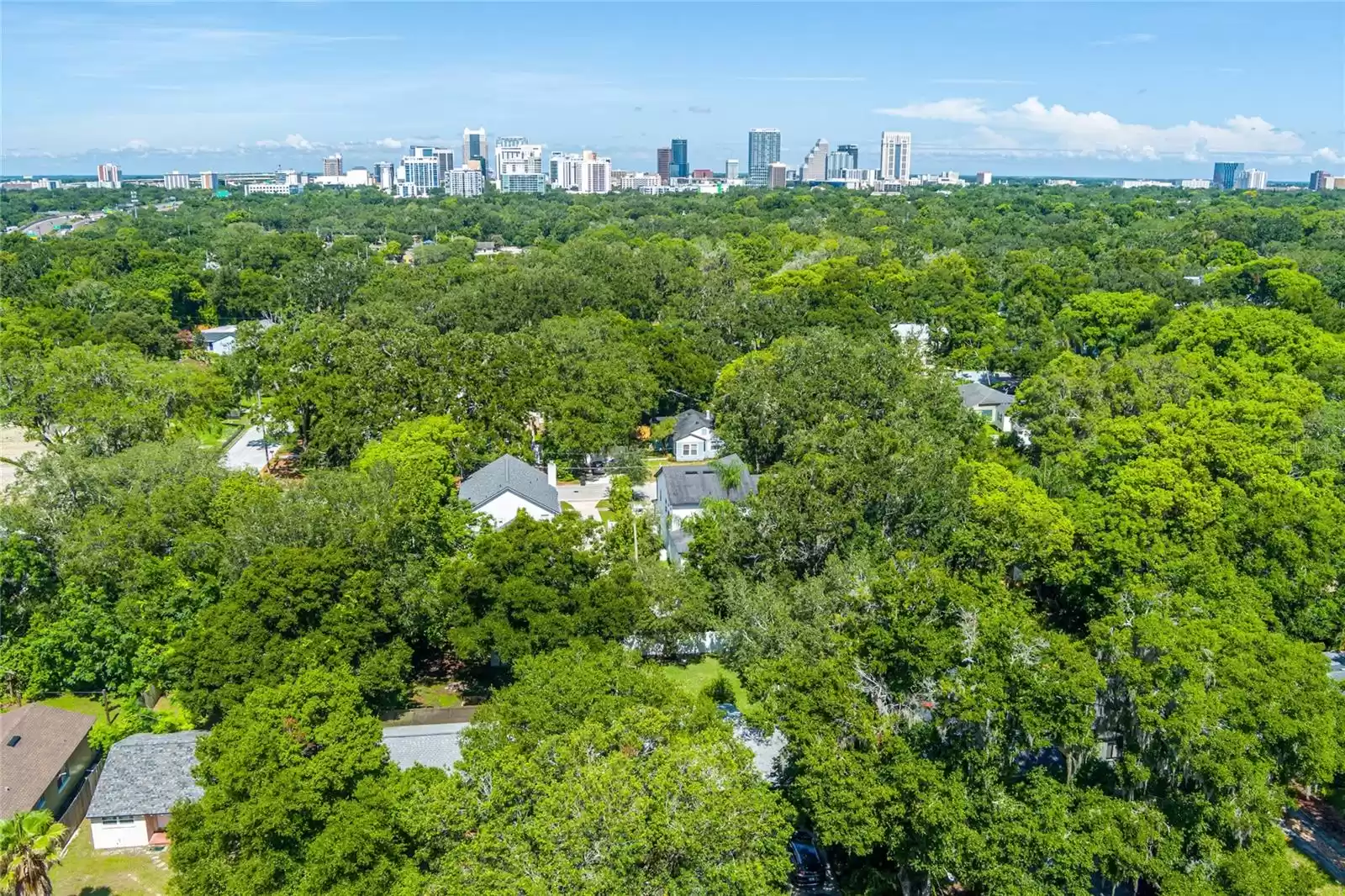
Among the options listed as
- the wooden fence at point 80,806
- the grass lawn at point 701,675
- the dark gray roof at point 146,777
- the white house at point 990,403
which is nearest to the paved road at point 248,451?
the wooden fence at point 80,806

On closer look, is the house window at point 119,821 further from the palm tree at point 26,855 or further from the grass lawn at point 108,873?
the palm tree at point 26,855

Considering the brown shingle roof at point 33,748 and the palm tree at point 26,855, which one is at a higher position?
the palm tree at point 26,855

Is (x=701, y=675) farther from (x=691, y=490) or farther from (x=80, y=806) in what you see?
(x=80, y=806)

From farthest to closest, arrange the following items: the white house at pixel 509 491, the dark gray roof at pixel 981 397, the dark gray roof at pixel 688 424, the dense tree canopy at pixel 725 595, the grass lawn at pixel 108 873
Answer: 1. the dark gray roof at pixel 981 397
2. the dark gray roof at pixel 688 424
3. the white house at pixel 509 491
4. the grass lawn at pixel 108 873
5. the dense tree canopy at pixel 725 595

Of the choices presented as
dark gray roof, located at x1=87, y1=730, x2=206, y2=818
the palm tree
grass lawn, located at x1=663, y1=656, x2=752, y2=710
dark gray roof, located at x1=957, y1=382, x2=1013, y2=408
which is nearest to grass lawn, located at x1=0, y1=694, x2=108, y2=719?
dark gray roof, located at x1=87, y1=730, x2=206, y2=818

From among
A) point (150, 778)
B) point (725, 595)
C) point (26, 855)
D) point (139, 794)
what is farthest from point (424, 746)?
point (725, 595)

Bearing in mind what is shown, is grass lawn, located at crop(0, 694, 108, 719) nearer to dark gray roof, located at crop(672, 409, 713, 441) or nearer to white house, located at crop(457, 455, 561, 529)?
white house, located at crop(457, 455, 561, 529)
